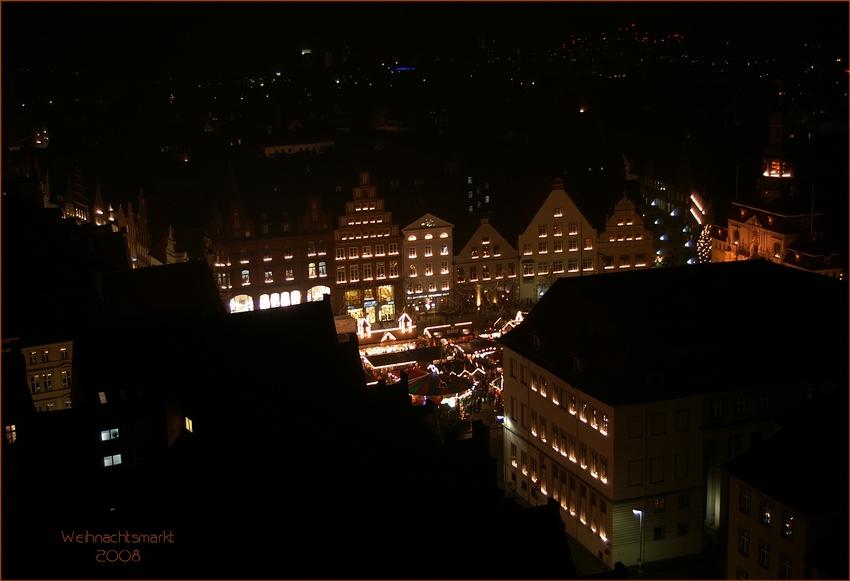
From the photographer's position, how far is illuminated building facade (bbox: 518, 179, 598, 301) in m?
72.4

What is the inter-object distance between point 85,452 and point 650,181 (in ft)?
235

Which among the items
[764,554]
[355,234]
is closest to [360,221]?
[355,234]

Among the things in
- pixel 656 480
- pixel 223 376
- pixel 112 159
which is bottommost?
pixel 656 480

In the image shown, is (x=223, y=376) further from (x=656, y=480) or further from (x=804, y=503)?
(x=804, y=503)

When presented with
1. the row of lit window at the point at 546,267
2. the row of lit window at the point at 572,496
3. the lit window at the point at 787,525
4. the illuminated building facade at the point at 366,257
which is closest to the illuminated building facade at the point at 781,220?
the row of lit window at the point at 546,267

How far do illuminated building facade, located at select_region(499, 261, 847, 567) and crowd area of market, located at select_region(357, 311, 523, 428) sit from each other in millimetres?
6689

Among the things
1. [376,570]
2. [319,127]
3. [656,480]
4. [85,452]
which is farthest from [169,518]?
[319,127]

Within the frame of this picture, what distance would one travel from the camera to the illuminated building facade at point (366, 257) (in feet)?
233

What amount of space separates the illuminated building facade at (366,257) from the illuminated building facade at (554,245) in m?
8.19

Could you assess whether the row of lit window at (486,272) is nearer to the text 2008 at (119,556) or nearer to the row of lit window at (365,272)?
the row of lit window at (365,272)

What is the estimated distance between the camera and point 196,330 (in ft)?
141

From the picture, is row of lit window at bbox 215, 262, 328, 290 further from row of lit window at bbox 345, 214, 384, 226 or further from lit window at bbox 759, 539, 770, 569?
lit window at bbox 759, 539, 770, 569

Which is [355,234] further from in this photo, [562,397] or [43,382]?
[562,397]

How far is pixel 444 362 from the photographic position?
57.9 meters
